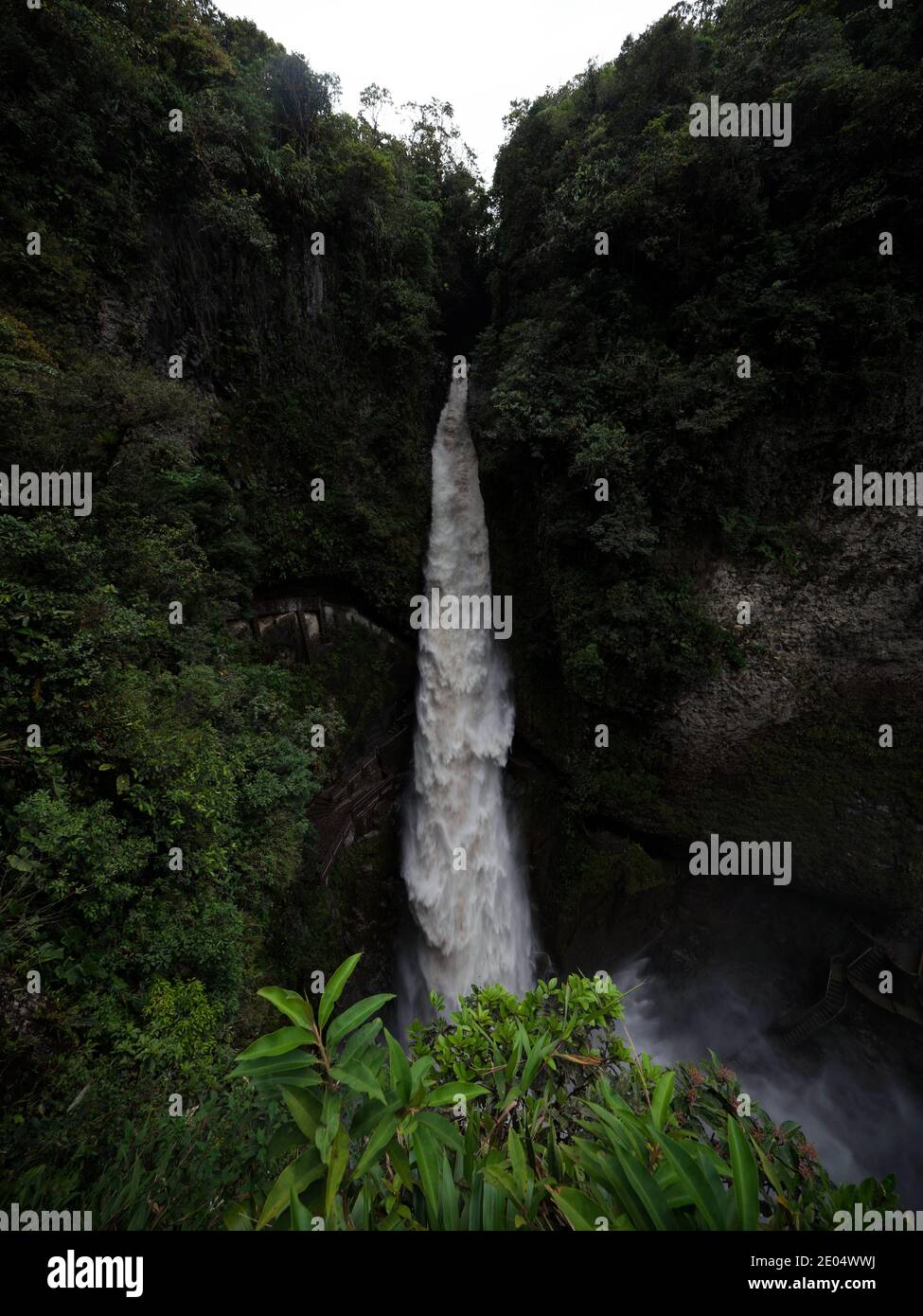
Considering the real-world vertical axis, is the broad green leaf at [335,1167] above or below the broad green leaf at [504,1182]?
above

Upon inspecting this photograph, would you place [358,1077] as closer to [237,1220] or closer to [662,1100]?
[237,1220]

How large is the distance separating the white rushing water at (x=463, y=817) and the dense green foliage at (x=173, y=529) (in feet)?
4.35

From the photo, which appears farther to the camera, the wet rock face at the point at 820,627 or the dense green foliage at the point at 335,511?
the wet rock face at the point at 820,627

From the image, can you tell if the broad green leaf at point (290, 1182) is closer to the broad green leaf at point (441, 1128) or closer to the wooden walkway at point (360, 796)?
the broad green leaf at point (441, 1128)

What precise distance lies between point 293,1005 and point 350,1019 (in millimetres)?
195

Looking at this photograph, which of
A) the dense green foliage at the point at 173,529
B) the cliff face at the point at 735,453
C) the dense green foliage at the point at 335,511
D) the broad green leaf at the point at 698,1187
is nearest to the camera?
the broad green leaf at the point at 698,1187

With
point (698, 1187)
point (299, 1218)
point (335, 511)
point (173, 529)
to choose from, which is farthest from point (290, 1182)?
point (335, 511)

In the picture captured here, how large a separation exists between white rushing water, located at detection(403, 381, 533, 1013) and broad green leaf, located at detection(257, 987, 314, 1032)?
8514 millimetres

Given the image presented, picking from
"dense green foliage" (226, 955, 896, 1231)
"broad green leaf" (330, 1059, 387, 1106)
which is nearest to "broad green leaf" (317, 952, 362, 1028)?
"dense green foliage" (226, 955, 896, 1231)

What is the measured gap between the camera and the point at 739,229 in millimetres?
7582

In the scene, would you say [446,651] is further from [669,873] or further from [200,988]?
[200,988]

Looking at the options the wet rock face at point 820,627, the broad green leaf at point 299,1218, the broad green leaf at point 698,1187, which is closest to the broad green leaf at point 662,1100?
the broad green leaf at point 698,1187

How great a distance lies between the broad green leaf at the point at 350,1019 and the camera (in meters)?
1.40

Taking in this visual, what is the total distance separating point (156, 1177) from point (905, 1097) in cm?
1201
